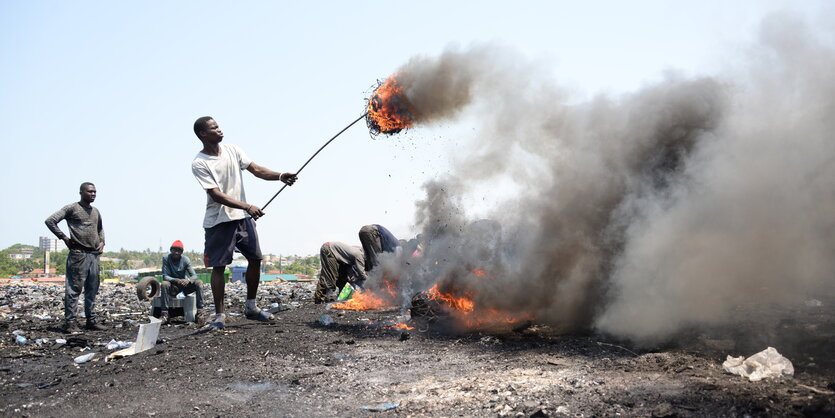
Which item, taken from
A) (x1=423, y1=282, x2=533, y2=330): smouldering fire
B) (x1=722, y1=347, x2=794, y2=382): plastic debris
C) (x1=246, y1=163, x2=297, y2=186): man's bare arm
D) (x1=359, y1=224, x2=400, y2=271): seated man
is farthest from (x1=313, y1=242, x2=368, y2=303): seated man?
(x1=722, y1=347, x2=794, y2=382): plastic debris

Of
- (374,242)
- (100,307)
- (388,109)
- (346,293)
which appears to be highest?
(388,109)

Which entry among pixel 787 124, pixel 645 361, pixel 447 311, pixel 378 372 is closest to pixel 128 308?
pixel 447 311

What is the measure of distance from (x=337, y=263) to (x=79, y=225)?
4132 millimetres

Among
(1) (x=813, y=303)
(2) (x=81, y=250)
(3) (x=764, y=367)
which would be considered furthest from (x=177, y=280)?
(1) (x=813, y=303)

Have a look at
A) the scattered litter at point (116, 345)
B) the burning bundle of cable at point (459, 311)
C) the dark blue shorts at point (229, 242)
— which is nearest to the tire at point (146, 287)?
the scattered litter at point (116, 345)

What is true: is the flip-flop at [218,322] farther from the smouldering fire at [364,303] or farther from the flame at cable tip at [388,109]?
the flame at cable tip at [388,109]

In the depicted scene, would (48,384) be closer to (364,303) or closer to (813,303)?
(364,303)

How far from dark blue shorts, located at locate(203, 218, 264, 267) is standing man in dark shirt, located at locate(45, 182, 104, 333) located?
257 cm

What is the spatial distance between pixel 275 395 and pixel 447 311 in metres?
2.72

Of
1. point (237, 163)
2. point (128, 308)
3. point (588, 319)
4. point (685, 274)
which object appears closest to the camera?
point (685, 274)

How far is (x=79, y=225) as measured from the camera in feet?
24.5

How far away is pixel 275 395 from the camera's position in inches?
144

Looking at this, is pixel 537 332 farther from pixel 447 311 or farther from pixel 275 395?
pixel 275 395

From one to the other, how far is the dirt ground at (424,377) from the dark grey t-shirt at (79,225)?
1.82 meters
